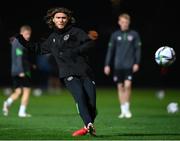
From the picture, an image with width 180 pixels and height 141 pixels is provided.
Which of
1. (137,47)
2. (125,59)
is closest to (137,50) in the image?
(137,47)

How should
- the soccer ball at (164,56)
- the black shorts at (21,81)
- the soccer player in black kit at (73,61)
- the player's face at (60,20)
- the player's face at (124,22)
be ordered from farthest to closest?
the black shorts at (21,81), the player's face at (124,22), the soccer ball at (164,56), the player's face at (60,20), the soccer player in black kit at (73,61)

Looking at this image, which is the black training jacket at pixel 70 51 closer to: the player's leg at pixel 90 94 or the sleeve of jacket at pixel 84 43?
the sleeve of jacket at pixel 84 43

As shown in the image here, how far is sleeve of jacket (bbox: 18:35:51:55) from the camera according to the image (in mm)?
13172

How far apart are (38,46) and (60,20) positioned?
671 mm

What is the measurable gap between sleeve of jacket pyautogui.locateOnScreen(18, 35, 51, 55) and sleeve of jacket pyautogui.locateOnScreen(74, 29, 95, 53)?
0.64 m

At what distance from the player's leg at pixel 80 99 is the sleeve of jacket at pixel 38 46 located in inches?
28.6

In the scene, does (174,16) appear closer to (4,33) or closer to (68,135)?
(4,33)

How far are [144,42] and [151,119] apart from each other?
1943cm

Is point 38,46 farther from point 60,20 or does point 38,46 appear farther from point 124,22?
point 124,22

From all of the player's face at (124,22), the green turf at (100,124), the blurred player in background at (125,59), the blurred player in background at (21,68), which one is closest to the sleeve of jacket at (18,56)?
the blurred player in background at (21,68)

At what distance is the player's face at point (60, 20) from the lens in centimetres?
1292

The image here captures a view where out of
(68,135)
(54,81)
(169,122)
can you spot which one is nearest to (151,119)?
(169,122)

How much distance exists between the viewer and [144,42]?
36.1 m

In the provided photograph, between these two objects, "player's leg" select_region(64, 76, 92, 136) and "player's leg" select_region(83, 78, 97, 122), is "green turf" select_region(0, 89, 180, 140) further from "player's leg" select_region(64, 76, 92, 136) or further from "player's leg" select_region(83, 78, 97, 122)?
"player's leg" select_region(83, 78, 97, 122)
